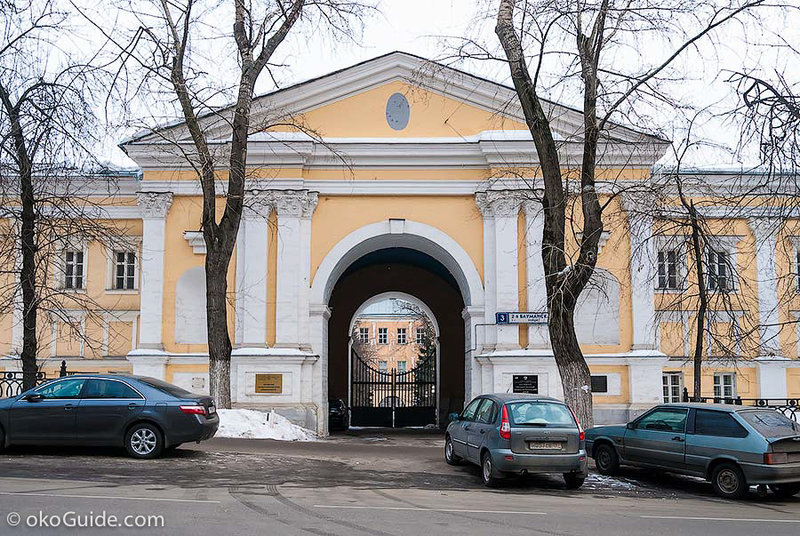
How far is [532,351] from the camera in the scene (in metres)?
23.2

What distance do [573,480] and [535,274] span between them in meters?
11.3

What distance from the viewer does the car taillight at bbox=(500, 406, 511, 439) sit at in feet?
41.8

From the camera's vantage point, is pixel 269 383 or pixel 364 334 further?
pixel 364 334

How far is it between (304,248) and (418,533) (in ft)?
52.9

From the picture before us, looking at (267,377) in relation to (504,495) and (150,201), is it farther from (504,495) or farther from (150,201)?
(504,495)

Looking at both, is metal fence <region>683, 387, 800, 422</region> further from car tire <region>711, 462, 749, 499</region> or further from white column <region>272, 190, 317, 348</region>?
white column <region>272, 190, 317, 348</region>

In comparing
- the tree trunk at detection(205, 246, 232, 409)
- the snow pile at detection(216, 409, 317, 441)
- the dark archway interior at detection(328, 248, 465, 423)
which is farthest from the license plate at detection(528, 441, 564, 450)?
the dark archway interior at detection(328, 248, 465, 423)

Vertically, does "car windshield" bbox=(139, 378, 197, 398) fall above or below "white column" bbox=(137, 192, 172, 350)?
below

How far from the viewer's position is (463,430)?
581 inches

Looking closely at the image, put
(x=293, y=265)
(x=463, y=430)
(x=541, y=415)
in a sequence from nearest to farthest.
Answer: (x=541, y=415), (x=463, y=430), (x=293, y=265)

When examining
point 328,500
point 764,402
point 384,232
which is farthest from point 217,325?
point 764,402

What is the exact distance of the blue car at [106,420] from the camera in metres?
13.9

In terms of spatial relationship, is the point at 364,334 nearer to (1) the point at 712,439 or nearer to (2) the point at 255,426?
(2) the point at 255,426

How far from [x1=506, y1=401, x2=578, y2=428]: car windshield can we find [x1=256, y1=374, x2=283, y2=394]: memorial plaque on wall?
36.4 ft
